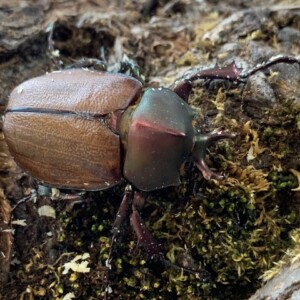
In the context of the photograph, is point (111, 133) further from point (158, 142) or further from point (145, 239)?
point (145, 239)

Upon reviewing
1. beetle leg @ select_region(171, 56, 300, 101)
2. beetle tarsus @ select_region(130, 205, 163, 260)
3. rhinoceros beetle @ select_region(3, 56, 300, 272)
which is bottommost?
beetle tarsus @ select_region(130, 205, 163, 260)

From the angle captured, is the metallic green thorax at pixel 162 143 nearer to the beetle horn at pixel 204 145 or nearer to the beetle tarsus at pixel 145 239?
the beetle horn at pixel 204 145

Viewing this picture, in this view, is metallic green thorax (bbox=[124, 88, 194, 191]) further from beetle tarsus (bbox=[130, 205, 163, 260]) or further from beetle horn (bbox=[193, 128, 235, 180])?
beetle tarsus (bbox=[130, 205, 163, 260])

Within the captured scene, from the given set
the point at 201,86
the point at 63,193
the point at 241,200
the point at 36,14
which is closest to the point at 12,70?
the point at 36,14

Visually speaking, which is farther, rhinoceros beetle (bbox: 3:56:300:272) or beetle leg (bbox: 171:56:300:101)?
beetle leg (bbox: 171:56:300:101)

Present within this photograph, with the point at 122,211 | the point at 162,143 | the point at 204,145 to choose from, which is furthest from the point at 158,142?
the point at 122,211

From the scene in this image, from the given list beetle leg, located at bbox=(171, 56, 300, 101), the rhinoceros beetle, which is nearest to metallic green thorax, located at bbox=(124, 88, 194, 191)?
the rhinoceros beetle

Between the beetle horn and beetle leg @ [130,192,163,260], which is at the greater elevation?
the beetle horn
